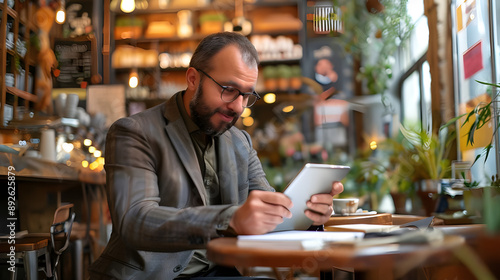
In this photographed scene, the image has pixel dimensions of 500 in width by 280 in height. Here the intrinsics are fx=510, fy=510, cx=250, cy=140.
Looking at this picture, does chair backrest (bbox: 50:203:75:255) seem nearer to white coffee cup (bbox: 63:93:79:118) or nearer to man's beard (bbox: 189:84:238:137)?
man's beard (bbox: 189:84:238:137)

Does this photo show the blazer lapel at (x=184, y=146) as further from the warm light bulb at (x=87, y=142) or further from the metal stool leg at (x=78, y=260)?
the warm light bulb at (x=87, y=142)

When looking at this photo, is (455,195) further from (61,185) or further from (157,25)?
(157,25)

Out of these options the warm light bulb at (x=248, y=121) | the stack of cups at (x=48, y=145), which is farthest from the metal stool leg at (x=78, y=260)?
the warm light bulb at (x=248, y=121)

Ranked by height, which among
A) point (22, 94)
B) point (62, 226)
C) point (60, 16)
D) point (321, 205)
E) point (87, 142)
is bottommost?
point (62, 226)

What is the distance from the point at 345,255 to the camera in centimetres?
88

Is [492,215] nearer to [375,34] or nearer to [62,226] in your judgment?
[62,226]

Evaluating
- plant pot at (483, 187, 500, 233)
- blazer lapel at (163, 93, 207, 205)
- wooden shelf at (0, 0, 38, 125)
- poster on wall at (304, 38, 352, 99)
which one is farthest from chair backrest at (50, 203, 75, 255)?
poster on wall at (304, 38, 352, 99)

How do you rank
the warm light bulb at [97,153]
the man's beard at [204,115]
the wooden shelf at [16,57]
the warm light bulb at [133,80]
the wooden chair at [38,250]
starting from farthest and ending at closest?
the warm light bulb at [133,80]
the warm light bulb at [97,153]
the wooden shelf at [16,57]
the wooden chair at [38,250]
the man's beard at [204,115]

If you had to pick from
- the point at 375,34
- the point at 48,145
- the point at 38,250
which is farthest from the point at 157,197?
the point at 375,34

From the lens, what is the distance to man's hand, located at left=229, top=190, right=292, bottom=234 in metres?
1.14

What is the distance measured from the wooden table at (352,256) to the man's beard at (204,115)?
73 centimetres

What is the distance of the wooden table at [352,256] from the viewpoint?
89cm

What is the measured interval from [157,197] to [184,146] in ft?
0.81

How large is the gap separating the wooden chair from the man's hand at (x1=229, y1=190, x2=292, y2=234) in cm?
102
